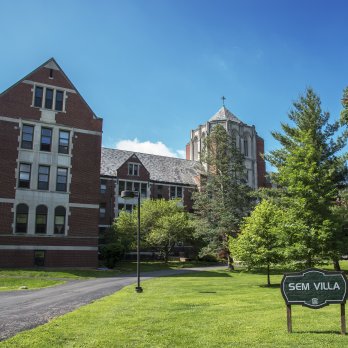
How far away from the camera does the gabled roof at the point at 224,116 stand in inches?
2700

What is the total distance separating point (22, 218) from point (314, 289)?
98.4ft

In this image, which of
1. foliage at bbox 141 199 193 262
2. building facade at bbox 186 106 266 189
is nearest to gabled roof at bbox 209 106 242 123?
building facade at bbox 186 106 266 189

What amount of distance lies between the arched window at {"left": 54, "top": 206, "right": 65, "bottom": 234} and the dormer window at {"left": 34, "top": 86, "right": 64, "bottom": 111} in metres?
9.59

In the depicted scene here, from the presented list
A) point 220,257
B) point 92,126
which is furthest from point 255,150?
point 92,126

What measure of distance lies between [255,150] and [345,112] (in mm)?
52501

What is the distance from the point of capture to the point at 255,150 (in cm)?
6919

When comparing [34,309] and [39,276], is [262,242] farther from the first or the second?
[39,276]

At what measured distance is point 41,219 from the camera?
34656 mm

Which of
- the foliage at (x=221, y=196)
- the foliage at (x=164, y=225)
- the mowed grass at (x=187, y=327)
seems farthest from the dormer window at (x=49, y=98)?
the mowed grass at (x=187, y=327)

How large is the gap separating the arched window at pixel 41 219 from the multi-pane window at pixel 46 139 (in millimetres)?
5446

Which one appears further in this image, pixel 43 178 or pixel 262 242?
pixel 43 178

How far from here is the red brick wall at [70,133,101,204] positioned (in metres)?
36.4

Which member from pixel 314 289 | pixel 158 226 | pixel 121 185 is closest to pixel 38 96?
pixel 158 226

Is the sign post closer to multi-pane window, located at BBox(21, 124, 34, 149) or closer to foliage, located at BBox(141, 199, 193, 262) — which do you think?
multi-pane window, located at BBox(21, 124, 34, 149)
